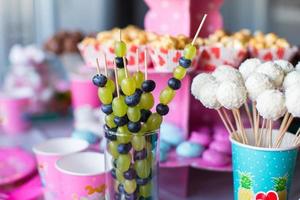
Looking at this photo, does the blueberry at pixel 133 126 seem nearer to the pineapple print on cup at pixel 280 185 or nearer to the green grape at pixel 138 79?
the green grape at pixel 138 79

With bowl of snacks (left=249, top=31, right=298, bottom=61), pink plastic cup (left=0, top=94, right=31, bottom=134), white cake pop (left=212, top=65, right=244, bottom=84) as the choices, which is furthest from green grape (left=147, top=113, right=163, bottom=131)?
pink plastic cup (left=0, top=94, right=31, bottom=134)

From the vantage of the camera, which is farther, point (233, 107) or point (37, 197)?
point (37, 197)

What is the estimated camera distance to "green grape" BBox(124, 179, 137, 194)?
713 mm

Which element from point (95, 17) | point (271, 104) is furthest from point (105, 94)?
point (95, 17)

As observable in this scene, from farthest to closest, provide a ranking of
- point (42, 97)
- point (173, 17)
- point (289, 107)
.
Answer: point (42, 97), point (173, 17), point (289, 107)

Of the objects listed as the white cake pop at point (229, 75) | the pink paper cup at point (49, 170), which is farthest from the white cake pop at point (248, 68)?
the pink paper cup at point (49, 170)

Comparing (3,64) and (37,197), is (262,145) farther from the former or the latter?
(3,64)

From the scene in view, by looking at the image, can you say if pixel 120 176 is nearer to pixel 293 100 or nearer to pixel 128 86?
pixel 128 86

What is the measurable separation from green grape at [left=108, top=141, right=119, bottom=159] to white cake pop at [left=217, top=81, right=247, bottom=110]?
18 centimetres

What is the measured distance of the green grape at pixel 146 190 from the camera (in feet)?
2.37

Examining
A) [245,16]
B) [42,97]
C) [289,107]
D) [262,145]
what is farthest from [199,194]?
[245,16]

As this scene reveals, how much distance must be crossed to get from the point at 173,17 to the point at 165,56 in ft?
0.54

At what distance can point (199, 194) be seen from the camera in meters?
0.89

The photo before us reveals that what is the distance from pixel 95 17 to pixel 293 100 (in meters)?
2.37
